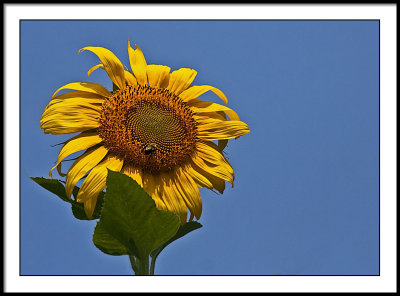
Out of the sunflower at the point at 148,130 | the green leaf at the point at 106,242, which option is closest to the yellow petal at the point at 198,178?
the sunflower at the point at 148,130

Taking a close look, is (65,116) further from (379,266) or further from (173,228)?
(379,266)

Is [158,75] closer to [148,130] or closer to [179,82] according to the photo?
[179,82]

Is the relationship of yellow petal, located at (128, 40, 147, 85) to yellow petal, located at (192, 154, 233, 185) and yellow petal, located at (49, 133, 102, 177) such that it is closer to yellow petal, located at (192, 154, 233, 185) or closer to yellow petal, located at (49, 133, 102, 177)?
yellow petal, located at (49, 133, 102, 177)

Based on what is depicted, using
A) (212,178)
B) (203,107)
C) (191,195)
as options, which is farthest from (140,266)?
(203,107)

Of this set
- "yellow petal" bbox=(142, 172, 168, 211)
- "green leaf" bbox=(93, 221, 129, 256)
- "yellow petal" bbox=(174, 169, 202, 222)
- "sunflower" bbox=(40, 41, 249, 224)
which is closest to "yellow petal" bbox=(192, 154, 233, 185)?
"sunflower" bbox=(40, 41, 249, 224)

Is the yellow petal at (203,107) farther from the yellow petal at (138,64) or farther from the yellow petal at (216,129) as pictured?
the yellow petal at (138,64)

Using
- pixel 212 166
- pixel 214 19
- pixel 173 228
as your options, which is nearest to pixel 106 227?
pixel 173 228
